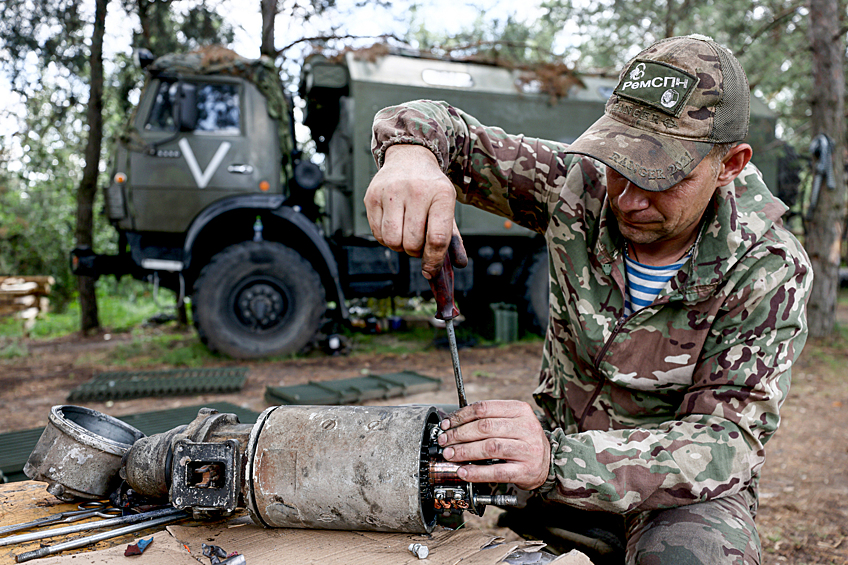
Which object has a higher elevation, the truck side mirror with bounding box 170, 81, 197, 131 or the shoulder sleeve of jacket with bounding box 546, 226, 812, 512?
the truck side mirror with bounding box 170, 81, 197, 131

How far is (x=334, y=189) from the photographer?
6.24 metres

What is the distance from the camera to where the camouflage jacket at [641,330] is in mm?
1433

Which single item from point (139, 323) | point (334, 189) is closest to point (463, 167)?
point (334, 189)

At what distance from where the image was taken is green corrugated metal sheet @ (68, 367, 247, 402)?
181 inches

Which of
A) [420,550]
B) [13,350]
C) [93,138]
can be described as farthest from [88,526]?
[93,138]

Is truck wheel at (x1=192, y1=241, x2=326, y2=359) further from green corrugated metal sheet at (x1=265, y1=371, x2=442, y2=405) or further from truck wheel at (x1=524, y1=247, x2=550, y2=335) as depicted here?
truck wheel at (x1=524, y1=247, x2=550, y2=335)

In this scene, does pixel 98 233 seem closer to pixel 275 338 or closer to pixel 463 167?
pixel 275 338

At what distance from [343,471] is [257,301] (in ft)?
15.6

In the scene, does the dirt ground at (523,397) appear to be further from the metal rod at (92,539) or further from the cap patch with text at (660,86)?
the cap patch with text at (660,86)

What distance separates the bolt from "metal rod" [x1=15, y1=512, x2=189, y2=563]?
650 millimetres

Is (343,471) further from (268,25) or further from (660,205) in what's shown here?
(268,25)

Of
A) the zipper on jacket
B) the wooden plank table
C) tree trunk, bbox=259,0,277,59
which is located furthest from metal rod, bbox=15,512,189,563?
tree trunk, bbox=259,0,277,59

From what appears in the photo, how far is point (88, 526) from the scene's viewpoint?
1469 mm

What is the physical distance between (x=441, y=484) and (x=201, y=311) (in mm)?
4883
